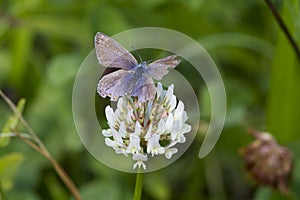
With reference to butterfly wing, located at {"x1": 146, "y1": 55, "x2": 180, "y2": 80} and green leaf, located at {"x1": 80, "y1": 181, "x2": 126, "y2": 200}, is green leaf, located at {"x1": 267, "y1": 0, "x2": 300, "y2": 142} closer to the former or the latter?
green leaf, located at {"x1": 80, "y1": 181, "x2": 126, "y2": 200}

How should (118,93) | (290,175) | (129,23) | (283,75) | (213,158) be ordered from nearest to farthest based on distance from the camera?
1. (118,93)
2. (290,175)
3. (283,75)
4. (213,158)
5. (129,23)

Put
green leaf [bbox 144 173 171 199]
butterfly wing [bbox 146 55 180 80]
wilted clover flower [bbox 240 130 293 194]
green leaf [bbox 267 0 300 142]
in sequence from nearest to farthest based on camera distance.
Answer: butterfly wing [bbox 146 55 180 80]
wilted clover flower [bbox 240 130 293 194]
green leaf [bbox 267 0 300 142]
green leaf [bbox 144 173 171 199]

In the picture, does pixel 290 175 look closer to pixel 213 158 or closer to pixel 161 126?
pixel 213 158

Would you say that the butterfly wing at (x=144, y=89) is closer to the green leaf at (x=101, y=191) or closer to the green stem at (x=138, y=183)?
the green stem at (x=138, y=183)

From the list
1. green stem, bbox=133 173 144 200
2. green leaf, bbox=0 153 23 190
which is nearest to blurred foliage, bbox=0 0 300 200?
green leaf, bbox=0 153 23 190

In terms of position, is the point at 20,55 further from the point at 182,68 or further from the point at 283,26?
the point at 283,26

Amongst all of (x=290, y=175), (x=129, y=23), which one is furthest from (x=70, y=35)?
(x=290, y=175)
